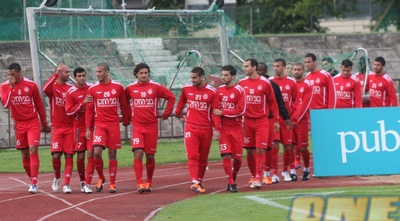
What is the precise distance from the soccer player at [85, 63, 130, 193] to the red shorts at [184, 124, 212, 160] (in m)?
1.17

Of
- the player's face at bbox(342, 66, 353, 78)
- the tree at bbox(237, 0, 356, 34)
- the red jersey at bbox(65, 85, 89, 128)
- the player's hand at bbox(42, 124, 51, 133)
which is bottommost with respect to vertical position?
the player's hand at bbox(42, 124, 51, 133)

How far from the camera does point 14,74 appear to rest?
18922 mm

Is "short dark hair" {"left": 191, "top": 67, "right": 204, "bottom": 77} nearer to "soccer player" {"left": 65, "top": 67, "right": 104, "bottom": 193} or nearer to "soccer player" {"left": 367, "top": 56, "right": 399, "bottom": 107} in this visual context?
"soccer player" {"left": 65, "top": 67, "right": 104, "bottom": 193}

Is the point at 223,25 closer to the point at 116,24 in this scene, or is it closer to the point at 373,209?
the point at 116,24

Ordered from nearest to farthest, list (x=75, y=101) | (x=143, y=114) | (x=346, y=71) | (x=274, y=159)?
(x=143, y=114) < (x=75, y=101) < (x=274, y=159) < (x=346, y=71)

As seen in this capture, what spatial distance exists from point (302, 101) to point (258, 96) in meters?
1.75

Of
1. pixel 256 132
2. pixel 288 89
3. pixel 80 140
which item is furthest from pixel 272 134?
pixel 80 140

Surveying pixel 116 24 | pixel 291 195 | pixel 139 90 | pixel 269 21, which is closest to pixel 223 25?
pixel 116 24

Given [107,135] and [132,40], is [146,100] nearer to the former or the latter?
[107,135]

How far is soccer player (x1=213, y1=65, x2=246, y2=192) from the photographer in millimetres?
18312

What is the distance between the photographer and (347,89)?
2175cm

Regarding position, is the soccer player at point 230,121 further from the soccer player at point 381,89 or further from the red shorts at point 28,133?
the soccer player at point 381,89

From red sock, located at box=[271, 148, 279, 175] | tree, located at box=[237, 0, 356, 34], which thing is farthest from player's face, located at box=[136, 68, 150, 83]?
tree, located at box=[237, 0, 356, 34]

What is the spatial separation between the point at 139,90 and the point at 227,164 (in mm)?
1866
